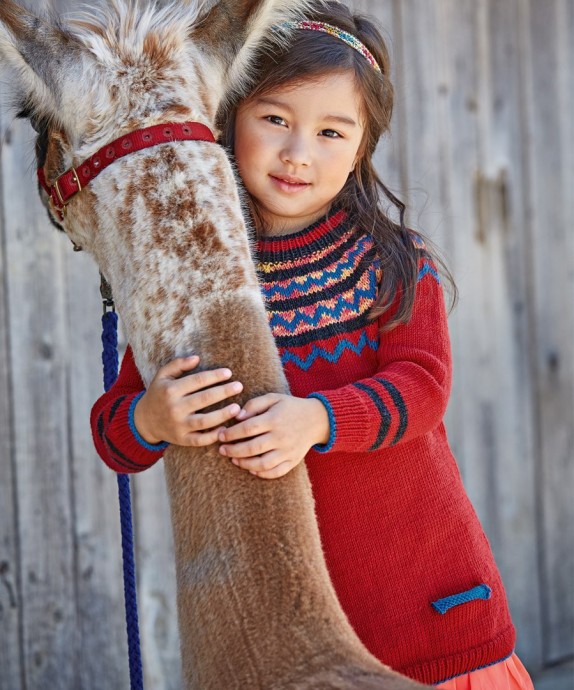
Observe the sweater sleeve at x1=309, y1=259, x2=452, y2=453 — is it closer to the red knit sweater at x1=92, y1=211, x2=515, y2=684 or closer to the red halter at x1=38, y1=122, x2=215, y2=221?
the red knit sweater at x1=92, y1=211, x2=515, y2=684

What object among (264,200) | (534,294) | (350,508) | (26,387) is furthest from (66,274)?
(534,294)

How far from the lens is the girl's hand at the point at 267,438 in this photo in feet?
4.53

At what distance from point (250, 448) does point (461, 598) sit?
60 cm

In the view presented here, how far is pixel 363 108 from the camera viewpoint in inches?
74.3

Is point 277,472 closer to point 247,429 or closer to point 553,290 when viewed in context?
point 247,429

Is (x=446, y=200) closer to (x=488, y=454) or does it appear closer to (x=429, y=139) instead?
(x=429, y=139)

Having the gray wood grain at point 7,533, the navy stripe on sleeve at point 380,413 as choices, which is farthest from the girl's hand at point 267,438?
the gray wood grain at point 7,533

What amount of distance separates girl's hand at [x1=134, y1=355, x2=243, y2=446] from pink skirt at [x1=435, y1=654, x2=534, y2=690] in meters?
0.68

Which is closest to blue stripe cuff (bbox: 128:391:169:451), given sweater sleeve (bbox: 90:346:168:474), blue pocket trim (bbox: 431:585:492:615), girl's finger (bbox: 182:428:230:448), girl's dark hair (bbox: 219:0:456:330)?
sweater sleeve (bbox: 90:346:168:474)

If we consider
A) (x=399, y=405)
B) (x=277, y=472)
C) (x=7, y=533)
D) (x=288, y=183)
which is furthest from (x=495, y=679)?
(x=7, y=533)

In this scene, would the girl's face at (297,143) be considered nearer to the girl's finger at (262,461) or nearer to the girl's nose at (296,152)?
the girl's nose at (296,152)

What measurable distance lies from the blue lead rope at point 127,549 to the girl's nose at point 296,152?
43 centimetres

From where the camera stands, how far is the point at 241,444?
4.54ft

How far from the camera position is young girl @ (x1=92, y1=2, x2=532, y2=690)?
5.62ft
